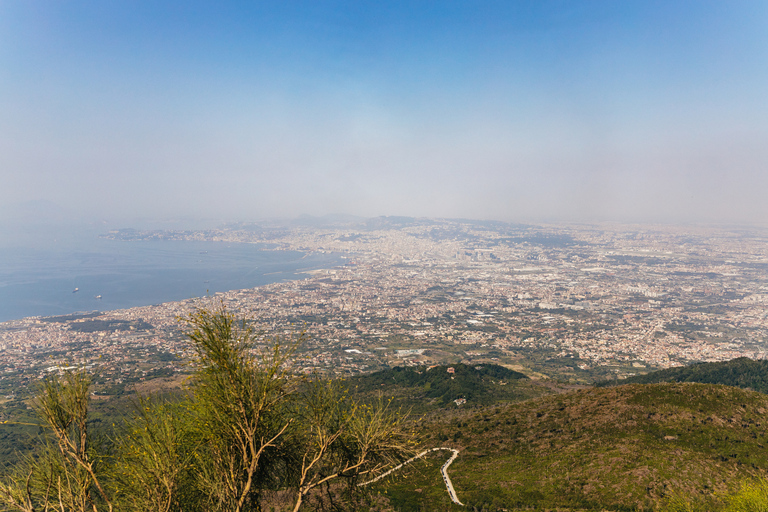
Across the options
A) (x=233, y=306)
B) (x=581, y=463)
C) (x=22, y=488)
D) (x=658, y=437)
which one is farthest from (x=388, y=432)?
(x=233, y=306)

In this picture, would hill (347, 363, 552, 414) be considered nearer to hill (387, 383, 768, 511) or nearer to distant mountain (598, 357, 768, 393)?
hill (387, 383, 768, 511)

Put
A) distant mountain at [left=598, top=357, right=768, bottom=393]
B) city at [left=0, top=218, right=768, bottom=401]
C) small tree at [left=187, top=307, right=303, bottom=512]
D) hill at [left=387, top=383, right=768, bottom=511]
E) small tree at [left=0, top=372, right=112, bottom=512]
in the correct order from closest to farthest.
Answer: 1. small tree at [left=187, top=307, right=303, bottom=512]
2. small tree at [left=0, top=372, right=112, bottom=512]
3. hill at [left=387, top=383, right=768, bottom=511]
4. distant mountain at [left=598, top=357, right=768, bottom=393]
5. city at [left=0, top=218, right=768, bottom=401]

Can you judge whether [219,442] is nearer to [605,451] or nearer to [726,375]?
[605,451]

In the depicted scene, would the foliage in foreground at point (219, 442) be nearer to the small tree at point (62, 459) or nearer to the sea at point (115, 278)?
the small tree at point (62, 459)

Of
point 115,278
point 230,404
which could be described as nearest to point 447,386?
point 230,404

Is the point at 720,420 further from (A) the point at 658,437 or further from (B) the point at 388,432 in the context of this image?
(B) the point at 388,432

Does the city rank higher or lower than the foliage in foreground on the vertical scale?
lower

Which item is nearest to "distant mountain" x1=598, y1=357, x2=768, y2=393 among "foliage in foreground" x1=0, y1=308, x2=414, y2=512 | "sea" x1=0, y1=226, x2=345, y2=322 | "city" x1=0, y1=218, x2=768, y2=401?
"city" x1=0, y1=218, x2=768, y2=401
